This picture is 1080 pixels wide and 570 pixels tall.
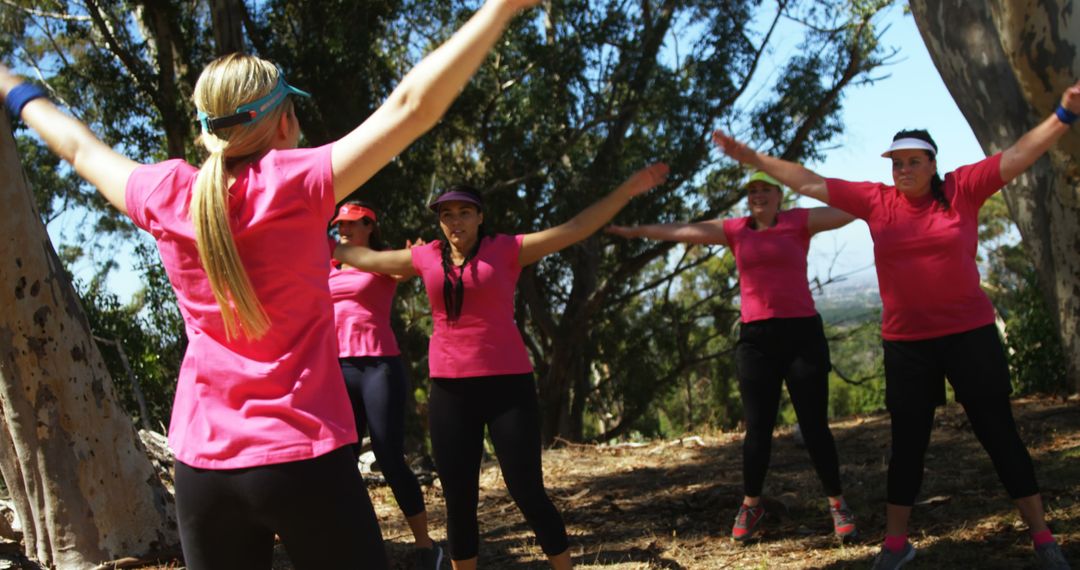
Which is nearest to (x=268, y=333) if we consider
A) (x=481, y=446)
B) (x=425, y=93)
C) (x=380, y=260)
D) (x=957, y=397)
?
(x=425, y=93)

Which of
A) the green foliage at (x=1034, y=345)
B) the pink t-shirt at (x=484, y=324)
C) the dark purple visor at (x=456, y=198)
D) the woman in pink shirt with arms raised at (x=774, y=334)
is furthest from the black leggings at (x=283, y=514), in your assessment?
the green foliage at (x=1034, y=345)

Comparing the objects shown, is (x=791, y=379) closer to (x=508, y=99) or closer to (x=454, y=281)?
(x=454, y=281)

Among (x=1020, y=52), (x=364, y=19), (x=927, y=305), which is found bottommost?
(x=927, y=305)

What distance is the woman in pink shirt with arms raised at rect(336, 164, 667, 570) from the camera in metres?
4.32

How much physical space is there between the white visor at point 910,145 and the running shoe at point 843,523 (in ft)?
6.70

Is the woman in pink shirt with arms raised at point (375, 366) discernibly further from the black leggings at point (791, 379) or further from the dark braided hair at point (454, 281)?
the black leggings at point (791, 379)

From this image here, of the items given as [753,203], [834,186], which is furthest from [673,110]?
[834,186]

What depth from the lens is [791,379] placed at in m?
5.53

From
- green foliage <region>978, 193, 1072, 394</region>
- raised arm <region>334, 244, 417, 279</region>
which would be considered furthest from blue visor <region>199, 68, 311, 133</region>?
green foliage <region>978, 193, 1072, 394</region>

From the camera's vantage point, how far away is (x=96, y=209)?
70.7 ft

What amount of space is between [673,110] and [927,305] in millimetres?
10039

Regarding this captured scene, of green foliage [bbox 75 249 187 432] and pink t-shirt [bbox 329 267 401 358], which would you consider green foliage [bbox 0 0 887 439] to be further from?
pink t-shirt [bbox 329 267 401 358]

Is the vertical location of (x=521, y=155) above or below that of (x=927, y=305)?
above

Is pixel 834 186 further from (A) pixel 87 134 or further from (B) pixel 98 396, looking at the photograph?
(B) pixel 98 396
